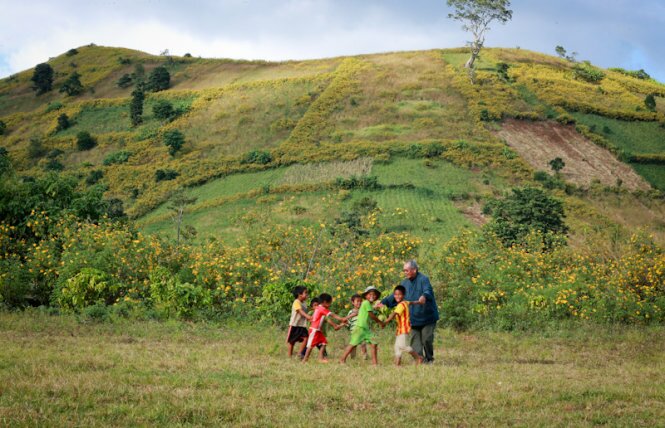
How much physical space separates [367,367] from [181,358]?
270cm

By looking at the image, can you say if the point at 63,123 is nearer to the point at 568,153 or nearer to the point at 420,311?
the point at 568,153

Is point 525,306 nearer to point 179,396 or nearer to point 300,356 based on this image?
point 300,356

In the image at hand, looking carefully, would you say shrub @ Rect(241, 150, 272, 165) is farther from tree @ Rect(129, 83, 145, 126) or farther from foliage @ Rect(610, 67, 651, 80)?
foliage @ Rect(610, 67, 651, 80)

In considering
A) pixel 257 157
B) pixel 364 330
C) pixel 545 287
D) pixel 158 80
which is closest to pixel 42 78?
pixel 158 80

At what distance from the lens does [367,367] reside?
388 inches

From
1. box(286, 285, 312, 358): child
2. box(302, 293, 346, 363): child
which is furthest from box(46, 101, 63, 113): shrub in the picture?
box(302, 293, 346, 363): child

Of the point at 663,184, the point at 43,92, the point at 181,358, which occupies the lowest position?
the point at 181,358

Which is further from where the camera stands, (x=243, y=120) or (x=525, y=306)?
(x=243, y=120)

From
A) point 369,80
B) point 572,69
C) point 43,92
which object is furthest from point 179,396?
point 43,92

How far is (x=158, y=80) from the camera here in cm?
8406

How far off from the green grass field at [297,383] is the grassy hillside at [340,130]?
82.3 ft

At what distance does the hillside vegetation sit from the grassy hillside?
24cm

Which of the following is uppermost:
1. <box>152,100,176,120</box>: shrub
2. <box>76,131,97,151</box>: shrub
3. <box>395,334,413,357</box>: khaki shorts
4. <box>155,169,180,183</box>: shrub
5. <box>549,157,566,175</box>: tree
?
<box>152,100,176,120</box>: shrub

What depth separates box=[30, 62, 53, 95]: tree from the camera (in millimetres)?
90000
